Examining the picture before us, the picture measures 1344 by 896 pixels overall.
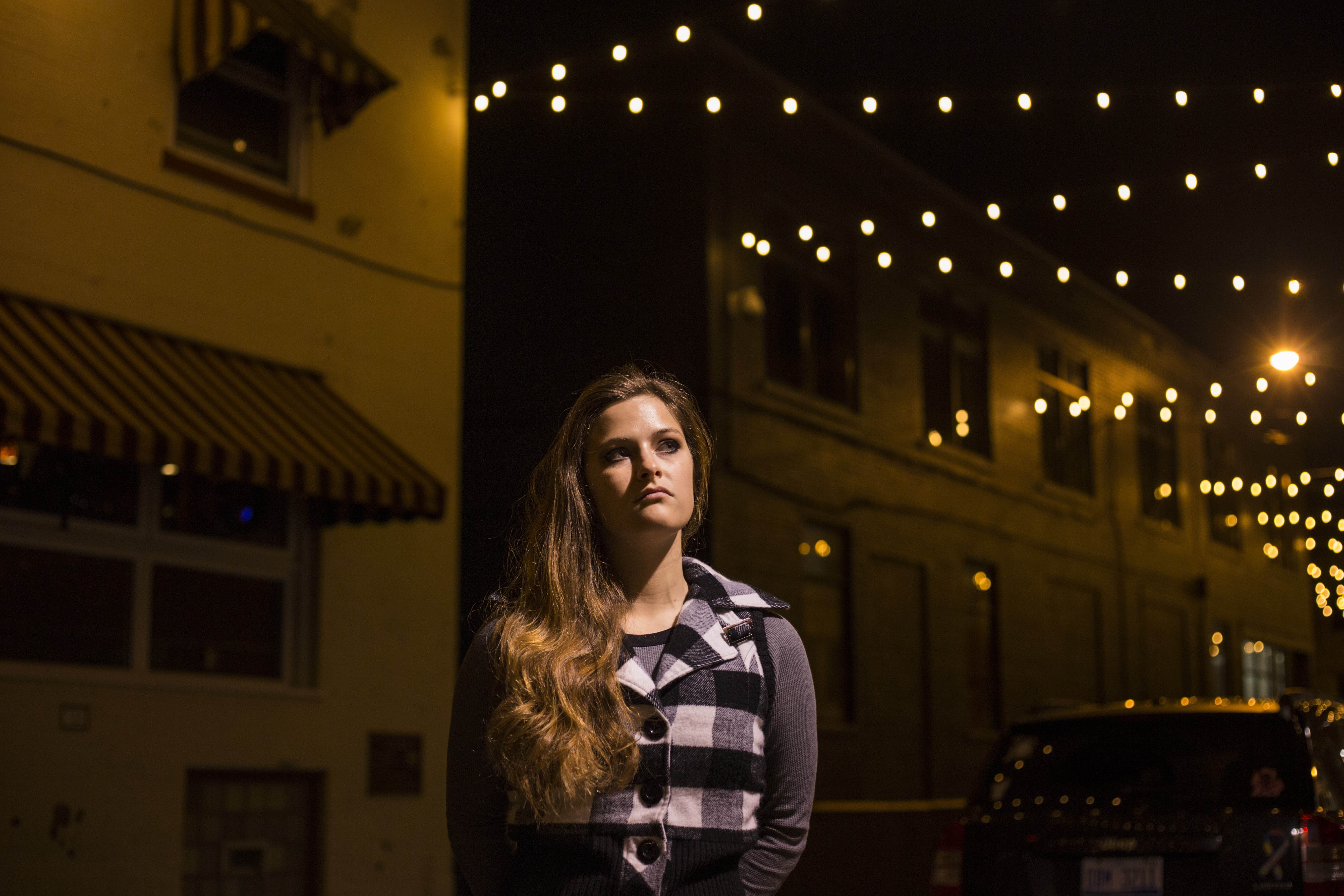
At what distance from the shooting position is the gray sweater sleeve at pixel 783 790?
8.79 feet

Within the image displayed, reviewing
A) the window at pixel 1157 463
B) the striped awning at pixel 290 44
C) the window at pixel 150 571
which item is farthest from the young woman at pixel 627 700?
the window at pixel 1157 463

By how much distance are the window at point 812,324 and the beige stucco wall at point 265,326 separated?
4572 mm

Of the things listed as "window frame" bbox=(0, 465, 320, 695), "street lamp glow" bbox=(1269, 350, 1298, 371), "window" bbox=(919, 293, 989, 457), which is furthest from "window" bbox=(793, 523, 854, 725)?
"window frame" bbox=(0, 465, 320, 695)

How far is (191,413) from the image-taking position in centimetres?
803

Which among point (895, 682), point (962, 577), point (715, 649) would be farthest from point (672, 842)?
point (962, 577)

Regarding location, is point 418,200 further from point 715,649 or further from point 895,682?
point 715,649

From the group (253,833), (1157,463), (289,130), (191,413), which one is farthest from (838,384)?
(1157,463)

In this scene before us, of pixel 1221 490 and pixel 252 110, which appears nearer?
pixel 252 110

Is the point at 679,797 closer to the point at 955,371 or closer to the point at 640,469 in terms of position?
the point at 640,469

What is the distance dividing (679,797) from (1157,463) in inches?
853

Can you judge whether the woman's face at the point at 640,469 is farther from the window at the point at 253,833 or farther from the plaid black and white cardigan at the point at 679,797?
the window at the point at 253,833

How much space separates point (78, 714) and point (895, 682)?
30.3 ft

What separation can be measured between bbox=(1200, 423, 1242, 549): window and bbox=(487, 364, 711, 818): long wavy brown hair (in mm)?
22826

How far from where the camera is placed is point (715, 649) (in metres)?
2.66
